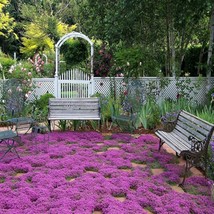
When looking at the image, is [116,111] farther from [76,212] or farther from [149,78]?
[76,212]

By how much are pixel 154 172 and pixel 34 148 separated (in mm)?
2492

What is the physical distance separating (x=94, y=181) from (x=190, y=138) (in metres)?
1.61

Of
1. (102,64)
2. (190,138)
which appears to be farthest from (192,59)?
(190,138)

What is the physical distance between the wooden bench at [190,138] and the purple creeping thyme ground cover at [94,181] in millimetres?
348

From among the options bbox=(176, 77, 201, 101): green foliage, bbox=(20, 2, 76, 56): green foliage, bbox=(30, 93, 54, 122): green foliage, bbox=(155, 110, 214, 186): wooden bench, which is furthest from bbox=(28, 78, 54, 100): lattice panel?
bbox=(20, 2, 76, 56): green foliage

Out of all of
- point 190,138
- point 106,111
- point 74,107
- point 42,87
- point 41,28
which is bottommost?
point 190,138

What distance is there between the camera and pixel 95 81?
405 inches

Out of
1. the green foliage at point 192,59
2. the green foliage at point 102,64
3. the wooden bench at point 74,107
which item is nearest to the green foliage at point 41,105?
the wooden bench at point 74,107

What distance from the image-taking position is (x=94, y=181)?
4531mm

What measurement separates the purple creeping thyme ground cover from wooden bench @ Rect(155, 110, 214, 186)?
1.14 feet

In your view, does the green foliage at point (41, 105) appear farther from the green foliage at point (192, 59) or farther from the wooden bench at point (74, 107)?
the green foliage at point (192, 59)

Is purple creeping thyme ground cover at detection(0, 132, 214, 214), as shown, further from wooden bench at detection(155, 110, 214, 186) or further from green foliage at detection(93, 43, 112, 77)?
green foliage at detection(93, 43, 112, 77)

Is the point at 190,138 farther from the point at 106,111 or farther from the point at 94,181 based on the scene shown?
the point at 106,111

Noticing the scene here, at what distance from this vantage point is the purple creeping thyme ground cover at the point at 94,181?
3759 millimetres
